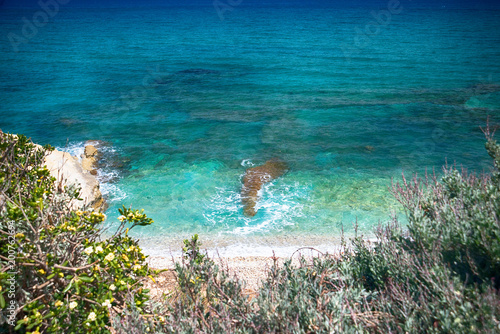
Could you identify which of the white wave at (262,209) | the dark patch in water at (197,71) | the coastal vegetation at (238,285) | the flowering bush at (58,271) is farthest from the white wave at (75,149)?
the dark patch in water at (197,71)

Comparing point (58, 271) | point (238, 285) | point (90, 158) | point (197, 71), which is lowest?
point (90, 158)

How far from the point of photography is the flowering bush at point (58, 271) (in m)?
4.00

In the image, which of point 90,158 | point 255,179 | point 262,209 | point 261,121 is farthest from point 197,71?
point 262,209

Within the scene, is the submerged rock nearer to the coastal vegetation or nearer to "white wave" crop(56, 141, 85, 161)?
"white wave" crop(56, 141, 85, 161)

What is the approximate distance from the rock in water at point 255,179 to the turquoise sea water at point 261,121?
343 millimetres

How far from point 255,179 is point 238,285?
912 centimetres

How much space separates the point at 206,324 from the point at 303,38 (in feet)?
155

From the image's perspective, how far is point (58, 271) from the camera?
422 cm

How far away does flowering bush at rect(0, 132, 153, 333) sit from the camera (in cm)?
400

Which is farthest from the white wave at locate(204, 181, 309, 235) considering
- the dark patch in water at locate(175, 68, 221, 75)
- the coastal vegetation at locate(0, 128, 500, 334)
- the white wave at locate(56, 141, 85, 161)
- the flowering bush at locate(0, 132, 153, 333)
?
the dark patch in water at locate(175, 68, 221, 75)

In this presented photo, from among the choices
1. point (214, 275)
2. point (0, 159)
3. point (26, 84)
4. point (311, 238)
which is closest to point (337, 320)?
point (214, 275)

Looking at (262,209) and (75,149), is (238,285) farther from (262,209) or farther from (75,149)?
(75,149)

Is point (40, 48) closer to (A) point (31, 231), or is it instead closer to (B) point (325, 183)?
(B) point (325, 183)

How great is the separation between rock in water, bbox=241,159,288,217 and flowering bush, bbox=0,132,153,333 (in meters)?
7.50
